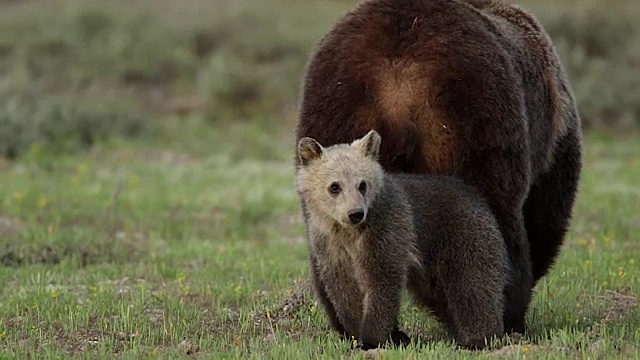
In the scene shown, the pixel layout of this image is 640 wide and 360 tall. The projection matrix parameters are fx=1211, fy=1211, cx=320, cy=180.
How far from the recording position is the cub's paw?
22.5 ft

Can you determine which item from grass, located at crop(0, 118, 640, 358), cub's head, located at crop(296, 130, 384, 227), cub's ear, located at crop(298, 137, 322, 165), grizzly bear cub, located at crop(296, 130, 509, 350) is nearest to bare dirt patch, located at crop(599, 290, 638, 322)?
grass, located at crop(0, 118, 640, 358)

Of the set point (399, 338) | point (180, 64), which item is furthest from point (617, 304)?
point (180, 64)

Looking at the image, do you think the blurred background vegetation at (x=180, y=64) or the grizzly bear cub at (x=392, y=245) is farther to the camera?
Result: the blurred background vegetation at (x=180, y=64)

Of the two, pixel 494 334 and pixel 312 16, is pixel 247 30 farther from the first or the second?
pixel 494 334

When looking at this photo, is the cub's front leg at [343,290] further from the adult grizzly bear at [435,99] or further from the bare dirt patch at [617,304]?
the bare dirt patch at [617,304]

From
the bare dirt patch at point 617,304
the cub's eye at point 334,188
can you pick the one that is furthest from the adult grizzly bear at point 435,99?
the bare dirt patch at point 617,304

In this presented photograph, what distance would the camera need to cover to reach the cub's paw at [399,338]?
269 inches

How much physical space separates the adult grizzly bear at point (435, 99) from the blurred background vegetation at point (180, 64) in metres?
13.0

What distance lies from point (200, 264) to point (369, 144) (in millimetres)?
5107

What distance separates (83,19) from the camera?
2980 centimetres

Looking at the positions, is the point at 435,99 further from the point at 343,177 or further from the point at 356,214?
the point at 356,214

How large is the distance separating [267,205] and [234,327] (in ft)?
23.6

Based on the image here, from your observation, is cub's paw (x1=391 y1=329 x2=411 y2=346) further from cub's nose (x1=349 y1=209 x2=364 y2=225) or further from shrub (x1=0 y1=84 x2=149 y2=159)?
shrub (x1=0 y1=84 x2=149 y2=159)

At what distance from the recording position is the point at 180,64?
2764 centimetres
